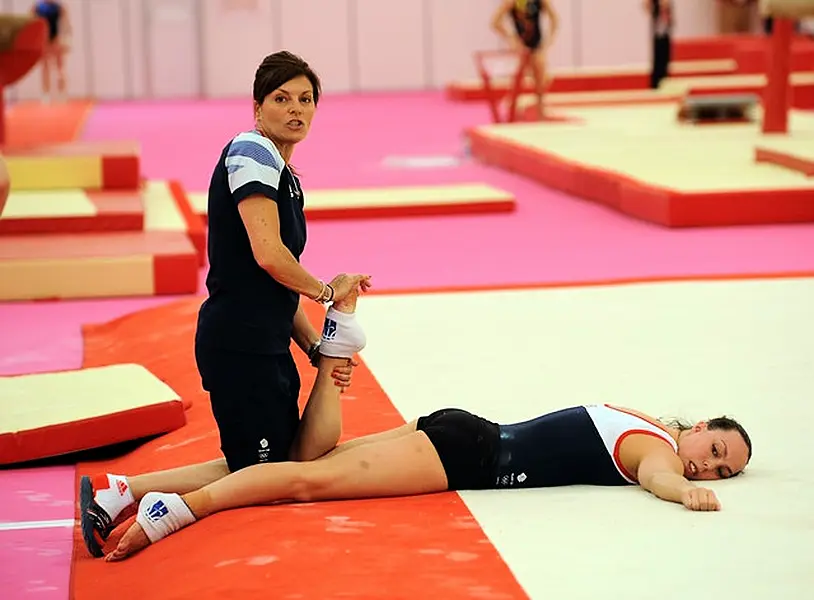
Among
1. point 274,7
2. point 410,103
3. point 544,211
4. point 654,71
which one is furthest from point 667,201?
point 274,7

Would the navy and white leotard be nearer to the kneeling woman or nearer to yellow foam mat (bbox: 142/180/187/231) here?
the kneeling woman

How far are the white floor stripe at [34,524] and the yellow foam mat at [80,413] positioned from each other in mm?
442

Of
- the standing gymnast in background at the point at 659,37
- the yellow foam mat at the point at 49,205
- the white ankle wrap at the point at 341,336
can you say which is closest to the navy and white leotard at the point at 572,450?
the white ankle wrap at the point at 341,336

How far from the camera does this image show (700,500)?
3.08 m

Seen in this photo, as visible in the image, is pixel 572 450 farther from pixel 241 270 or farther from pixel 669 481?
pixel 241 270

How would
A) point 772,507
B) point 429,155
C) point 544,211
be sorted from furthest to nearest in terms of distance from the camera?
point 429,155 → point 544,211 → point 772,507

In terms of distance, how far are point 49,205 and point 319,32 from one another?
1425 centimetres

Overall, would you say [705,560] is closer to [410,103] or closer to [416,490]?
[416,490]

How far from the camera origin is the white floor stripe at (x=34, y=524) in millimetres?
3600

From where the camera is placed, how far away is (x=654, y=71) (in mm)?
17953

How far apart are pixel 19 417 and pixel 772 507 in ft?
6.85

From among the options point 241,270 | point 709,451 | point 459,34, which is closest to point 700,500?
point 709,451

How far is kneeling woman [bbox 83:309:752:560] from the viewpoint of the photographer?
3.17 meters

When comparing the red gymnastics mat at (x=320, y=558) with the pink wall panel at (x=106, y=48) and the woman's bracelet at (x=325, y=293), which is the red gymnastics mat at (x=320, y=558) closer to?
the woman's bracelet at (x=325, y=293)
